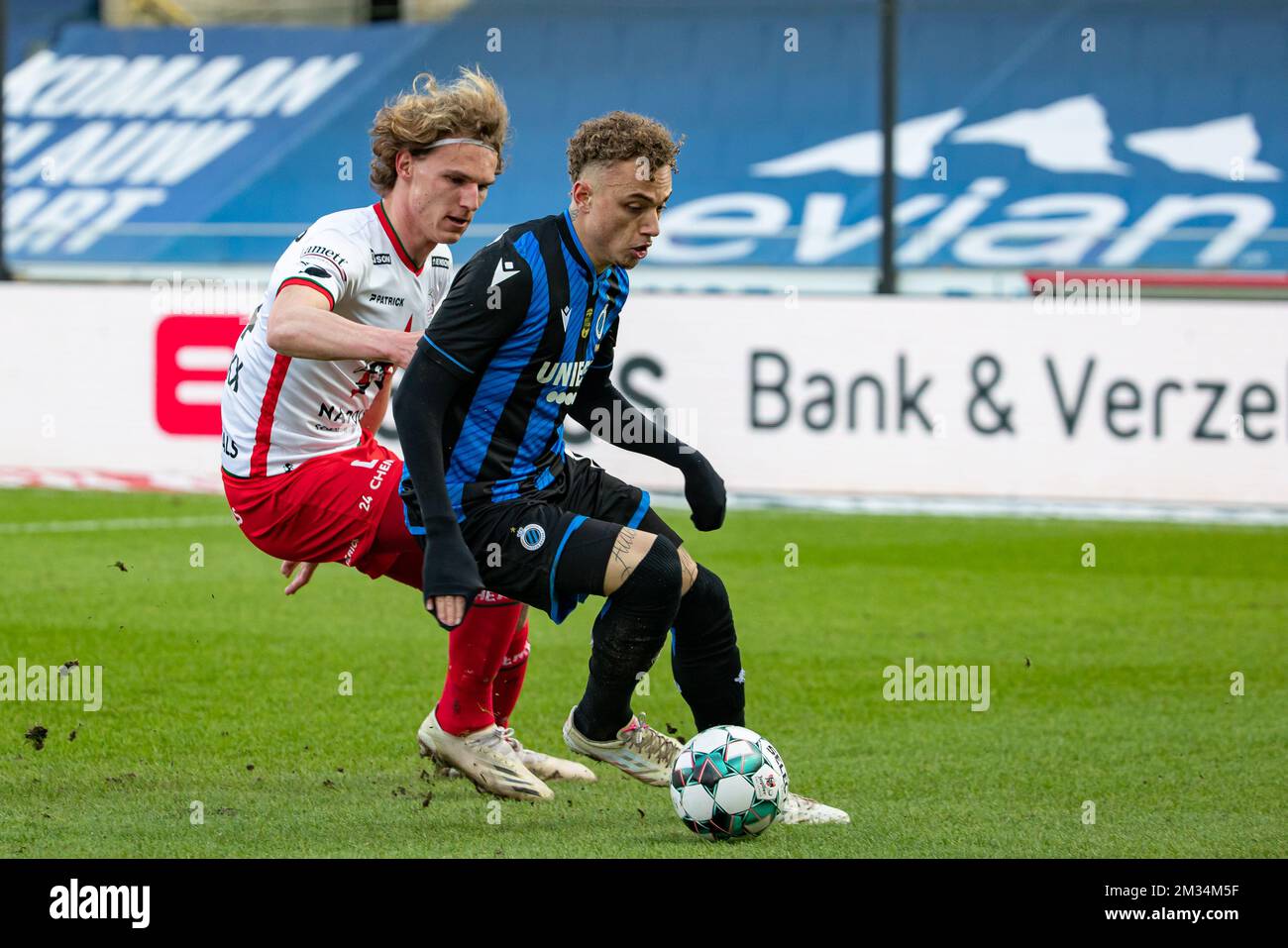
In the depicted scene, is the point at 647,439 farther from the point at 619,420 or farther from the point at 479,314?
the point at 479,314

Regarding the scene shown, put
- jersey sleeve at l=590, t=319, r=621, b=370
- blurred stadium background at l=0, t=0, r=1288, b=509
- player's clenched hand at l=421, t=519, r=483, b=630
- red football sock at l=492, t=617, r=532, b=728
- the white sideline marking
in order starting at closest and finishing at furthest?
1. player's clenched hand at l=421, t=519, r=483, b=630
2. jersey sleeve at l=590, t=319, r=621, b=370
3. red football sock at l=492, t=617, r=532, b=728
4. the white sideline marking
5. blurred stadium background at l=0, t=0, r=1288, b=509

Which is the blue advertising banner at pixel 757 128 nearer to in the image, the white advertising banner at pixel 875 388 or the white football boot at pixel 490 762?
the white advertising banner at pixel 875 388

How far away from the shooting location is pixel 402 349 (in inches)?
185

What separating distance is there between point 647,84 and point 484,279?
699 inches

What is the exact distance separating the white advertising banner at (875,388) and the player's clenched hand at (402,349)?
8251mm

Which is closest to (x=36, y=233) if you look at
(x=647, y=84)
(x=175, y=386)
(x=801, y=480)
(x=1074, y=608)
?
(x=647, y=84)

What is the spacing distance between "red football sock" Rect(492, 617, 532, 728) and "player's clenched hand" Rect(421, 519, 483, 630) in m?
1.26

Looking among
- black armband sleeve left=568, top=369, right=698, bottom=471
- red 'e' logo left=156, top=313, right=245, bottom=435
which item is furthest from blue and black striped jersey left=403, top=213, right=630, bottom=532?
red 'e' logo left=156, top=313, right=245, bottom=435

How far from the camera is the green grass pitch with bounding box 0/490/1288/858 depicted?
Answer: 4.87 meters

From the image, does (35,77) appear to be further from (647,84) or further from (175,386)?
(175,386)

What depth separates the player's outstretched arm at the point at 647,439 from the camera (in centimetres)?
525

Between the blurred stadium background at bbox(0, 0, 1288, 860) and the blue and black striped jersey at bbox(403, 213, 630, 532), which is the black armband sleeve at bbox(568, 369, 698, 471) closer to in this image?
the blue and black striped jersey at bbox(403, 213, 630, 532)

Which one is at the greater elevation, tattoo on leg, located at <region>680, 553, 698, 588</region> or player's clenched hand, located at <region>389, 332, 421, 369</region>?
player's clenched hand, located at <region>389, 332, 421, 369</region>
